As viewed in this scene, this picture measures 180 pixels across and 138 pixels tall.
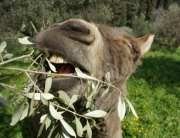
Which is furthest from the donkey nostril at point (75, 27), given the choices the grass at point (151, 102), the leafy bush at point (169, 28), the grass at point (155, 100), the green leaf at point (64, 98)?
the leafy bush at point (169, 28)

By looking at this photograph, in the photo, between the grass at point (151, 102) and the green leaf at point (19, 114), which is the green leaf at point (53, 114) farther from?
the grass at point (151, 102)

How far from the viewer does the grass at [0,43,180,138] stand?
7.40 meters

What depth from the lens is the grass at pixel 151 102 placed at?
7.40 m

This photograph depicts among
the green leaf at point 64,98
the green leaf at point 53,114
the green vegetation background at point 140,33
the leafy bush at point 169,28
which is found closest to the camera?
the green leaf at point 53,114

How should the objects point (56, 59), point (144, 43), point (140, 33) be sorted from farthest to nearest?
point (140, 33)
point (144, 43)
point (56, 59)

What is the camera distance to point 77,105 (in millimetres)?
3590

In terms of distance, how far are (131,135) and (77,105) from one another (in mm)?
3848

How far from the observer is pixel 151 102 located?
8945 millimetres

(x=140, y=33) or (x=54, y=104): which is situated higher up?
(x=54, y=104)

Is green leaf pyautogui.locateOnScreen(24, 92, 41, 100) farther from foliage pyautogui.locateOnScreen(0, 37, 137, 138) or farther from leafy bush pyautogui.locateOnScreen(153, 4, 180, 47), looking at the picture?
leafy bush pyautogui.locateOnScreen(153, 4, 180, 47)

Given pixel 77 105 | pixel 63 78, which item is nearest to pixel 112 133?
pixel 77 105

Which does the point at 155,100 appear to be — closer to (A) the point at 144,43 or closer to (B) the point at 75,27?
(A) the point at 144,43

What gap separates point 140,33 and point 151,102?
8.21m

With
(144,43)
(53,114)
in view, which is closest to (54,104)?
(53,114)
